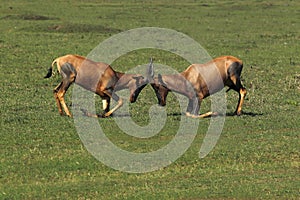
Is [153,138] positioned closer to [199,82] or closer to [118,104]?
[118,104]

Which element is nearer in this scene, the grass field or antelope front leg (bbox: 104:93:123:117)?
the grass field

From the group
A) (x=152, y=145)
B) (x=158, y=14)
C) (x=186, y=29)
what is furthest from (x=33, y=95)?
(x=158, y=14)

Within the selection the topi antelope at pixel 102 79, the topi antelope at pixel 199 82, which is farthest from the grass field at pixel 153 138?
the topi antelope at pixel 102 79

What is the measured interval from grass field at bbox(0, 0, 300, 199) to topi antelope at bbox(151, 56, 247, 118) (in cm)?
47

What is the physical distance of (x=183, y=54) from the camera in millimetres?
29984

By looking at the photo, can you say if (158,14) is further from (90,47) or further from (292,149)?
(292,149)

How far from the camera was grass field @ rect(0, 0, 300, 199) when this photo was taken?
12297 millimetres

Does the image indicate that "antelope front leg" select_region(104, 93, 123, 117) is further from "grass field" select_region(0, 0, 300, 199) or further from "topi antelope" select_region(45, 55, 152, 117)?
"grass field" select_region(0, 0, 300, 199)

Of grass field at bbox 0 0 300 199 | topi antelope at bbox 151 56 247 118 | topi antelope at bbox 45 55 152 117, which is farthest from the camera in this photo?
topi antelope at bbox 151 56 247 118

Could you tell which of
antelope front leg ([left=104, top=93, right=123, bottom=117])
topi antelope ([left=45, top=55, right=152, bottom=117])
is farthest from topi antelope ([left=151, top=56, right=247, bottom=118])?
antelope front leg ([left=104, top=93, right=123, bottom=117])

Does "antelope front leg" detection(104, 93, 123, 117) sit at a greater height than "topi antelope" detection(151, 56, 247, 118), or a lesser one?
lesser

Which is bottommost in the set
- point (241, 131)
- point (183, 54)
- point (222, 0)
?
point (222, 0)

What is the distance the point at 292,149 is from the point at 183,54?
15359 millimetres

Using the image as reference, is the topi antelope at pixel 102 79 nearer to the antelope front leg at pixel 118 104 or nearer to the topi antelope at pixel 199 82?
the antelope front leg at pixel 118 104
